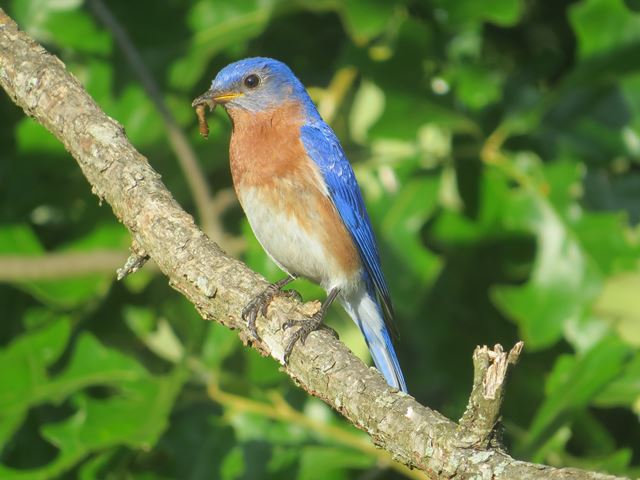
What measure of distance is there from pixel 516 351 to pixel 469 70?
9.44ft

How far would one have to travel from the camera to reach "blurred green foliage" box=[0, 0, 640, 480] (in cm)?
511

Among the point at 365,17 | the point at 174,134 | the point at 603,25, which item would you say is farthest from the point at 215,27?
the point at 603,25

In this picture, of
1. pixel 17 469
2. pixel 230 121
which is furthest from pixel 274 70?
pixel 17 469

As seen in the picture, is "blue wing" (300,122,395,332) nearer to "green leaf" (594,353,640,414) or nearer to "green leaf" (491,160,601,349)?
"green leaf" (491,160,601,349)

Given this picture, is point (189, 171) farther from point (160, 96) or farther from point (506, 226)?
point (506, 226)

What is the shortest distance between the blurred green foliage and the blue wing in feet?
0.34

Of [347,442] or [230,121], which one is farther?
[230,121]

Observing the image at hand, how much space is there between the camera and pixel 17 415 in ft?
16.5

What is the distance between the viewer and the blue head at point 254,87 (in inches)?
214

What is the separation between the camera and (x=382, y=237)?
543 cm

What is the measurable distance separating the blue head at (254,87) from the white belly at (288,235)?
1.75 ft

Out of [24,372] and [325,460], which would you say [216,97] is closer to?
[24,372]

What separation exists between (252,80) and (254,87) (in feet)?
0.12

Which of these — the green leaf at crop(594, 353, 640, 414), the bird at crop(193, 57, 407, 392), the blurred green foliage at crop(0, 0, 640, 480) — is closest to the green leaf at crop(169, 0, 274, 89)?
the blurred green foliage at crop(0, 0, 640, 480)
